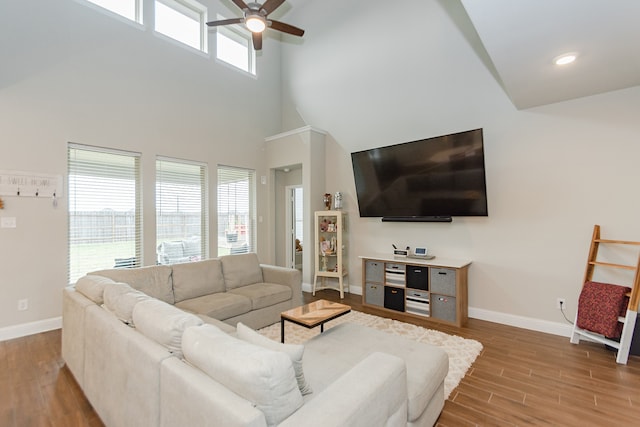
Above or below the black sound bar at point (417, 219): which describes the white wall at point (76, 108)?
above

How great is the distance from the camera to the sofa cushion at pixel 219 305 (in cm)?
303

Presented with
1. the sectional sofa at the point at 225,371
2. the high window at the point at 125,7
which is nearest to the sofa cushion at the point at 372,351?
the sectional sofa at the point at 225,371

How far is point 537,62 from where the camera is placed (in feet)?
8.32

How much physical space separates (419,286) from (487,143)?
2.03 metres

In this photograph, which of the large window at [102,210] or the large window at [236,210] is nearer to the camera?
the large window at [102,210]

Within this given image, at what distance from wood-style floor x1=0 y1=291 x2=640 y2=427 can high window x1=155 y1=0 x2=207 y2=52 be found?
4573mm

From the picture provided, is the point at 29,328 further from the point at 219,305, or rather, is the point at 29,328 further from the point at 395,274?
the point at 395,274

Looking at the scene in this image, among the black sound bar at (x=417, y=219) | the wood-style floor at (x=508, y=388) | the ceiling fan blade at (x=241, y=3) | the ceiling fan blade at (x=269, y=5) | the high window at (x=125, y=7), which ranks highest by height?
the high window at (x=125, y=7)

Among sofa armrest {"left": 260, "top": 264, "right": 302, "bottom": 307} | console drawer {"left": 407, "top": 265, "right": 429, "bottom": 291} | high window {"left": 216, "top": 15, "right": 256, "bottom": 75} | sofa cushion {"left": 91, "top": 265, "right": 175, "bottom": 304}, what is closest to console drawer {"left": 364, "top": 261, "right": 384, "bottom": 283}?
console drawer {"left": 407, "top": 265, "right": 429, "bottom": 291}

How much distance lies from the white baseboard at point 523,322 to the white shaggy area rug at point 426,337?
81 centimetres

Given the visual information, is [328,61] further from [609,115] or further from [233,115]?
[609,115]

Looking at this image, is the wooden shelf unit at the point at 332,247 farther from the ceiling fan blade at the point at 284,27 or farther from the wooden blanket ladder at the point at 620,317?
the wooden blanket ladder at the point at 620,317

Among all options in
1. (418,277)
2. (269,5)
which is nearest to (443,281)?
(418,277)

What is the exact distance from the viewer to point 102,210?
409 centimetres
